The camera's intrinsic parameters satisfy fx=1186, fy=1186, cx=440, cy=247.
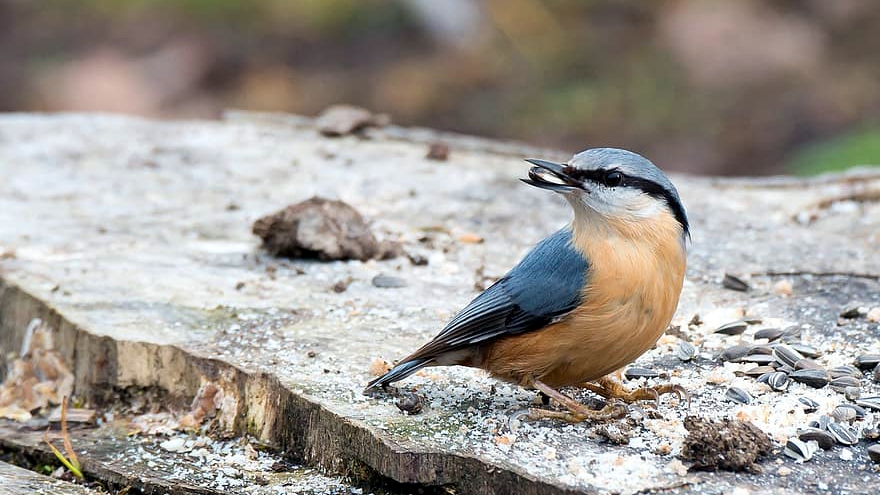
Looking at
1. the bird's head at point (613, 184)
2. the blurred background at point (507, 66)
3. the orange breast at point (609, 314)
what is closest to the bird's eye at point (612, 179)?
the bird's head at point (613, 184)

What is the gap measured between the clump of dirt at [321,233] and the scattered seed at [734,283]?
4.27 feet

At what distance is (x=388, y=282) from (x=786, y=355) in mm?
1527

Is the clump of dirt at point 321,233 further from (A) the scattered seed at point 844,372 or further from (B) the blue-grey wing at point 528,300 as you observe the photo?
(A) the scattered seed at point 844,372

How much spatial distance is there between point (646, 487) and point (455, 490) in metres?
0.52

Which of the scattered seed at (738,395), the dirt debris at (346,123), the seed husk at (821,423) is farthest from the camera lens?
the dirt debris at (346,123)

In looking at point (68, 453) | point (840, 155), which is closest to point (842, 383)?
point (68, 453)

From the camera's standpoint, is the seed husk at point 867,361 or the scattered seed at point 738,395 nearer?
the scattered seed at point 738,395

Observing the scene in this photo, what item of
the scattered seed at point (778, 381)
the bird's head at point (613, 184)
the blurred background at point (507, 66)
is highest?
the blurred background at point (507, 66)

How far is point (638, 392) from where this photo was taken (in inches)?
138

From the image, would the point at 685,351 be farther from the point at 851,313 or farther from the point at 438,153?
the point at 438,153

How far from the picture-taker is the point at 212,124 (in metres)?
6.84

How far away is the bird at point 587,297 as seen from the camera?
3.29 metres

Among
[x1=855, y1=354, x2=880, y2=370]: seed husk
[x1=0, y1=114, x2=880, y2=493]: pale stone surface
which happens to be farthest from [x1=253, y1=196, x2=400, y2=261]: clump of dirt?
[x1=855, y1=354, x2=880, y2=370]: seed husk

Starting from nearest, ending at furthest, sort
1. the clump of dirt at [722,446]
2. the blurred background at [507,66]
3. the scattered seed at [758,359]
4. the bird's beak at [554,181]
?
the clump of dirt at [722,446] < the bird's beak at [554,181] < the scattered seed at [758,359] < the blurred background at [507,66]
